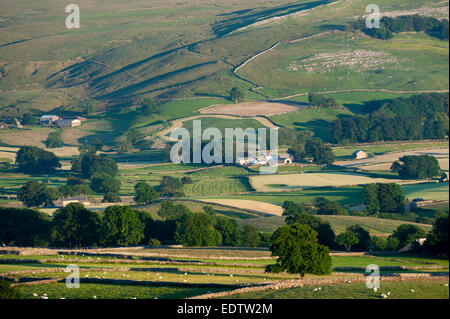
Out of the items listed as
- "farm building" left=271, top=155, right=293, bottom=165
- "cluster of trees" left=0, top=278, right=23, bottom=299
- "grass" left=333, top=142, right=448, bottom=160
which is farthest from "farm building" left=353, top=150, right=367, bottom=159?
"cluster of trees" left=0, top=278, right=23, bottom=299

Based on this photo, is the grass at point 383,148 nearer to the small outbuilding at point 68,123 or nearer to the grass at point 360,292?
the small outbuilding at point 68,123

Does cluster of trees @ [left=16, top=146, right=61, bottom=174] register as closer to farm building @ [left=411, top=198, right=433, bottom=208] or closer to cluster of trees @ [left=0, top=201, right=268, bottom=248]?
cluster of trees @ [left=0, top=201, right=268, bottom=248]

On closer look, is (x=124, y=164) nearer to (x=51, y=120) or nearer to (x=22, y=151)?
(x=22, y=151)

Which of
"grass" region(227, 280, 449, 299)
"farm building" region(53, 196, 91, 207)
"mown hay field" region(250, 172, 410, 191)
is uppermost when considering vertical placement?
"grass" region(227, 280, 449, 299)

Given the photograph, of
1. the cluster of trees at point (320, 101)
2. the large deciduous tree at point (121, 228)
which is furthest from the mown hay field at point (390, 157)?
the large deciduous tree at point (121, 228)
